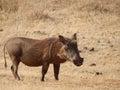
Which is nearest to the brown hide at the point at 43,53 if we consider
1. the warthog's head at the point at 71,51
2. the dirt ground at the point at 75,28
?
the warthog's head at the point at 71,51

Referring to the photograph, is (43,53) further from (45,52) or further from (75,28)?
(75,28)

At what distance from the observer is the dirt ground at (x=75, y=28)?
1991cm

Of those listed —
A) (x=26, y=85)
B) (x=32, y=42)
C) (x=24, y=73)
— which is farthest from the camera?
(x=24, y=73)

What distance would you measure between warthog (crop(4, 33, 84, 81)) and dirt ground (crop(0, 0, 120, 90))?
3.94 ft

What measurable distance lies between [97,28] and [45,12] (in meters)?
3.31

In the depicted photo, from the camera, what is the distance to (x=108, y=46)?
23.5 metres

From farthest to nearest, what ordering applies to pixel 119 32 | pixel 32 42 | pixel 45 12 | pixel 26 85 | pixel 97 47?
pixel 45 12
pixel 119 32
pixel 97 47
pixel 32 42
pixel 26 85

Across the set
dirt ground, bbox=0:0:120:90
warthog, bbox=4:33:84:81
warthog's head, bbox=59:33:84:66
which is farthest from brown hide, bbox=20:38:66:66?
dirt ground, bbox=0:0:120:90

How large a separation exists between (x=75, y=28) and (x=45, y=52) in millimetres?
9862

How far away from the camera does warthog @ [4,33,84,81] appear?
15745 mm

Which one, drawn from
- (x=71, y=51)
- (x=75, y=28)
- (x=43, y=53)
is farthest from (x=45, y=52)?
(x=75, y=28)

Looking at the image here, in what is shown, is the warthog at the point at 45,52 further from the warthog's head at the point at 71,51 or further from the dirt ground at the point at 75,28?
the dirt ground at the point at 75,28

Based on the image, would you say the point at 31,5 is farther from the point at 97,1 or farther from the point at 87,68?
the point at 87,68

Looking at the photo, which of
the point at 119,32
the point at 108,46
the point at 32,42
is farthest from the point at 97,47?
the point at 32,42
